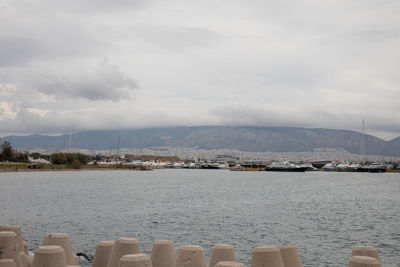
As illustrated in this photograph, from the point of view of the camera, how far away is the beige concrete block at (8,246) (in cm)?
1012

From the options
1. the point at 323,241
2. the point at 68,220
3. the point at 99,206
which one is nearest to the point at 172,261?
the point at 323,241

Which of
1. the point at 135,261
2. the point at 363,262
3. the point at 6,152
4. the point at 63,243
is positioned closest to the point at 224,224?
the point at 63,243

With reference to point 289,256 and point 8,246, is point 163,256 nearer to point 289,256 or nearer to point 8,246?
point 289,256

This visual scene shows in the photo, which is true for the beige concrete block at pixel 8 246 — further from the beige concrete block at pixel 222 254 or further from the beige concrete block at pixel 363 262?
the beige concrete block at pixel 363 262

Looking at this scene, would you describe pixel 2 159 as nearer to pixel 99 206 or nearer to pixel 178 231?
pixel 99 206

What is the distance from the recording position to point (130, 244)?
10.6 m

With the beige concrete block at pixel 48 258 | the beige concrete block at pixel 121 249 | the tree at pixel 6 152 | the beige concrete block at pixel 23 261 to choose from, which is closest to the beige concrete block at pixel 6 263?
the beige concrete block at pixel 48 258

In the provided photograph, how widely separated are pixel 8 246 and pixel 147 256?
139 inches

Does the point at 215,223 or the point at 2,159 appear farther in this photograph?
the point at 2,159

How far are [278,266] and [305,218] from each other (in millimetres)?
34930

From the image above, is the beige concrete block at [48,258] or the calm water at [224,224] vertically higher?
the beige concrete block at [48,258]

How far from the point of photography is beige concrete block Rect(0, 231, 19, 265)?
10.1 meters

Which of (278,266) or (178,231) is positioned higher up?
(278,266)

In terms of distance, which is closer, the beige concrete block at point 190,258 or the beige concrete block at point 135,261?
the beige concrete block at point 135,261
